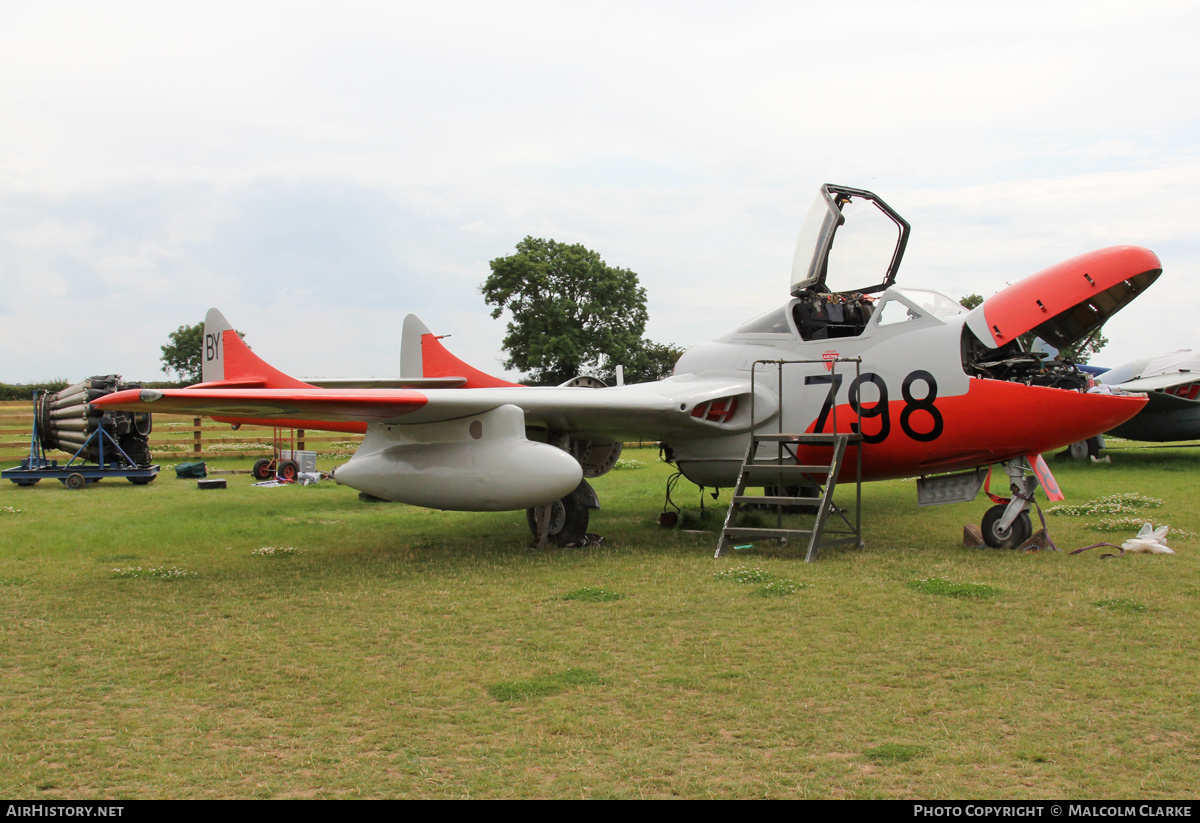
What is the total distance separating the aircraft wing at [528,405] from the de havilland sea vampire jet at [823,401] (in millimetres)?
26

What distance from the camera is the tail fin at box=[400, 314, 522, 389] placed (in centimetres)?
1625

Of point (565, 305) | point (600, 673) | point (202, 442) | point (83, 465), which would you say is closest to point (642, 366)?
point (565, 305)

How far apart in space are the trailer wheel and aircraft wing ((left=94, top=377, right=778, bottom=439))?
32.0 ft

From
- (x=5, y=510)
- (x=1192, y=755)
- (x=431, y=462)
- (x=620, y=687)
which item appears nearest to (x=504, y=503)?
(x=431, y=462)

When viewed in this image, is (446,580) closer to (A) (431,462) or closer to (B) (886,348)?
(A) (431,462)

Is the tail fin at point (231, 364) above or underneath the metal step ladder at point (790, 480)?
above

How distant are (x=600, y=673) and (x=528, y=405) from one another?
460cm

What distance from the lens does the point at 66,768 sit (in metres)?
3.65

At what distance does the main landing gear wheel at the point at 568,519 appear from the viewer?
32.8ft

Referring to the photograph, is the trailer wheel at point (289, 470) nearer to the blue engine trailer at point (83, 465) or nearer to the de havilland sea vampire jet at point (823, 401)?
the blue engine trailer at point (83, 465)

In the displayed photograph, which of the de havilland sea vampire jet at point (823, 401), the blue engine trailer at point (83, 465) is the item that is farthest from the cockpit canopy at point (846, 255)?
the blue engine trailer at point (83, 465)

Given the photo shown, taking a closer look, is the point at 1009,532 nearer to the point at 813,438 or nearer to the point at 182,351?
the point at 813,438

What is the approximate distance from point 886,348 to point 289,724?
706cm

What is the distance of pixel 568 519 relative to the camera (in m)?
10.0
